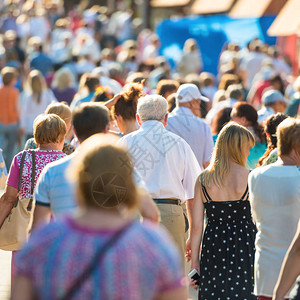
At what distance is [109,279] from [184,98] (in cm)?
527

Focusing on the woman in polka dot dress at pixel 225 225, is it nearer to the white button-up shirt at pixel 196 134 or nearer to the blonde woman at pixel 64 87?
the white button-up shirt at pixel 196 134

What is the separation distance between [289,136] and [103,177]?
77.6 inches

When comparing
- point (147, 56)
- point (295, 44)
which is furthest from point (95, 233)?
point (147, 56)

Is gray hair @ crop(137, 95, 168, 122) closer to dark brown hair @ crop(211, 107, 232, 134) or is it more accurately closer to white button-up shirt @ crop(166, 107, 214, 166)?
white button-up shirt @ crop(166, 107, 214, 166)

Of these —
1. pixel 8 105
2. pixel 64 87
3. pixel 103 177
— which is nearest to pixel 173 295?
pixel 103 177

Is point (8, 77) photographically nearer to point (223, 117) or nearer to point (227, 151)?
point (223, 117)

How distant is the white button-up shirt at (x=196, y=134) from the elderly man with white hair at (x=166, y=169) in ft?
5.89

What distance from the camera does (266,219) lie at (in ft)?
15.5

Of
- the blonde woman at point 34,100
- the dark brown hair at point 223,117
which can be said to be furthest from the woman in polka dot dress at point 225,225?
the blonde woman at point 34,100

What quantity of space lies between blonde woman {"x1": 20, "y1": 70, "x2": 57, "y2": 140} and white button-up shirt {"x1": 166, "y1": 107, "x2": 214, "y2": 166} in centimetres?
447

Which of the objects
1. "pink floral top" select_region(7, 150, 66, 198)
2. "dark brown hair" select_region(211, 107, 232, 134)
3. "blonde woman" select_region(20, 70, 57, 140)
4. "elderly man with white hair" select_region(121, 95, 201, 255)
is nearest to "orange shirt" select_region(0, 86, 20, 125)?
"blonde woman" select_region(20, 70, 57, 140)

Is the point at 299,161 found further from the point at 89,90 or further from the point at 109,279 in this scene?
the point at 89,90

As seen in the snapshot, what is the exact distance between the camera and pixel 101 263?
2701 millimetres

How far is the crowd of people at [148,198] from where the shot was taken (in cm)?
274
